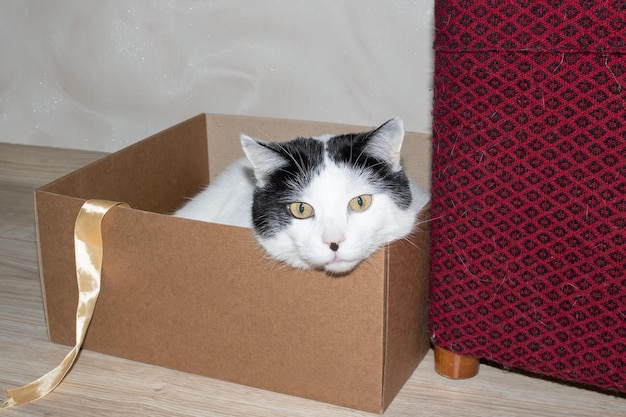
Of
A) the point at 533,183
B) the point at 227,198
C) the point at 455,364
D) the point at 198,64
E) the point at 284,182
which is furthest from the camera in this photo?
the point at 198,64

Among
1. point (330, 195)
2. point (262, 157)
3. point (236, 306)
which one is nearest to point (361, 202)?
point (330, 195)

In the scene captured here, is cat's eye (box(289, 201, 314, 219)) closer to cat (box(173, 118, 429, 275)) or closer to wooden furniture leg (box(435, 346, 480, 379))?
cat (box(173, 118, 429, 275))

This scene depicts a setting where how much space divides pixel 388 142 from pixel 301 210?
0.19 m

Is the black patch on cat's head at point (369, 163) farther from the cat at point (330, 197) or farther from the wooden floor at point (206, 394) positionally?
the wooden floor at point (206, 394)

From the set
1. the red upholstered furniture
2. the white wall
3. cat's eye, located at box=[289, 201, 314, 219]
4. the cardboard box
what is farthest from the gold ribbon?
the white wall

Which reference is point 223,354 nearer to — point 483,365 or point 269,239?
point 269,239

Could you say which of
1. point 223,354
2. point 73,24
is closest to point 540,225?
point 223,354

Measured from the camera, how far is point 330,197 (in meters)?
1.15

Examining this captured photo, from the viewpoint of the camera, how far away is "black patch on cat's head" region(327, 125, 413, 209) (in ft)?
3.92

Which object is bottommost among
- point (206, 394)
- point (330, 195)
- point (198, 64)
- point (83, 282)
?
point (206, 394)

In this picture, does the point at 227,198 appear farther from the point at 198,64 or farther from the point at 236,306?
the point at 198,64

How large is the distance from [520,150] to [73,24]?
157 centimetres

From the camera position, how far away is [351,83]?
194 cm

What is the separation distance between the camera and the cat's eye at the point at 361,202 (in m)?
1.17
